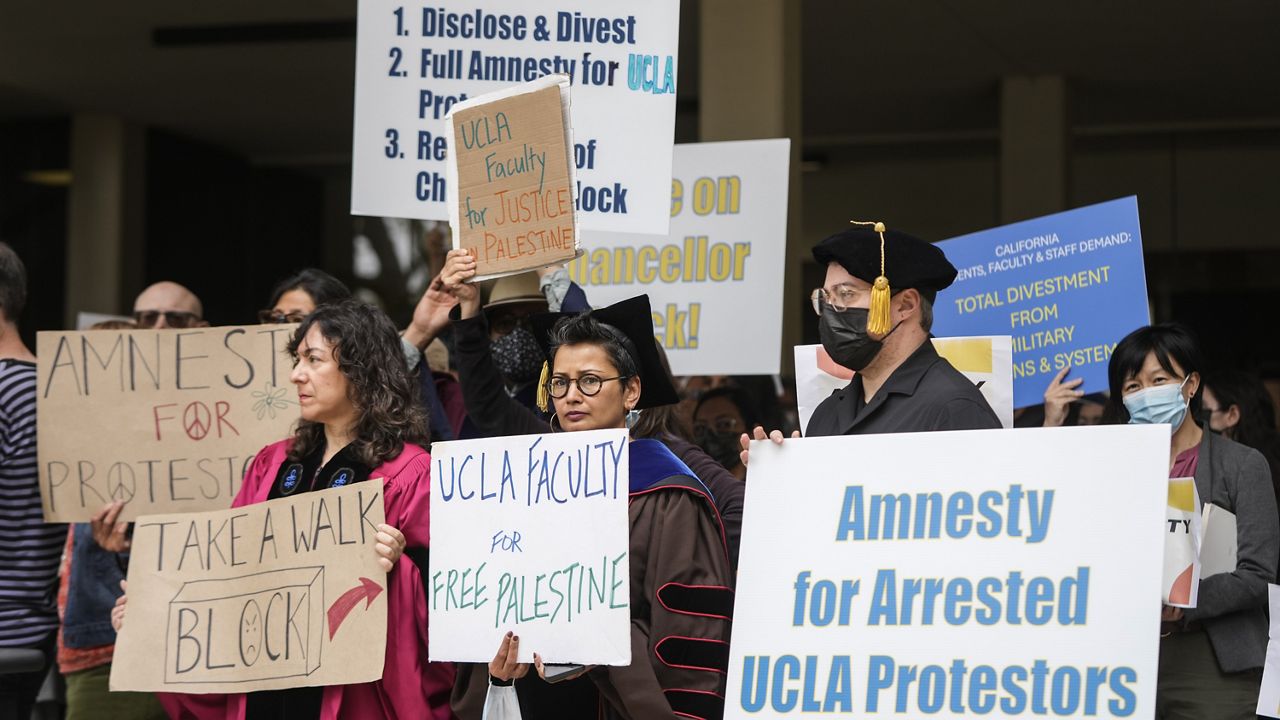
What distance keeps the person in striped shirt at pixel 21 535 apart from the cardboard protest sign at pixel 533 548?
1.72 meters

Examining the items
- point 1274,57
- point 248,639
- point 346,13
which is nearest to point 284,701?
point 248,639

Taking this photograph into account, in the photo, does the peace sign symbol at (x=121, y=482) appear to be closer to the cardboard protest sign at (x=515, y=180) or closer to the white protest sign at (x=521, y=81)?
the white protest sign at (x=521, y=81)

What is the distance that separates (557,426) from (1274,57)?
8.62 m

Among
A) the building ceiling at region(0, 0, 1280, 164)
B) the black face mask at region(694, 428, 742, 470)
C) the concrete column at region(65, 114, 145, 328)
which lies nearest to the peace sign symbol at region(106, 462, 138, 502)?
the black face mask at region(694, 428, 742, 470)

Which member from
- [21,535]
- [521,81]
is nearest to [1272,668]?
[521,81]

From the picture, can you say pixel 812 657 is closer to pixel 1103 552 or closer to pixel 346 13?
pixel 1103 552

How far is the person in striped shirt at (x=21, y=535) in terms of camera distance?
4.49 metres

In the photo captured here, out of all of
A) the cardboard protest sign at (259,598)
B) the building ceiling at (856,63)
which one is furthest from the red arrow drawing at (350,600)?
the building ceiling at (856,63)

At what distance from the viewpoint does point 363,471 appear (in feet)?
12.9

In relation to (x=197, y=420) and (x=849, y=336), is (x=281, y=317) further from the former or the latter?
(x=849, y=336)

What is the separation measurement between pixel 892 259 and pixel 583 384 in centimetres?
81

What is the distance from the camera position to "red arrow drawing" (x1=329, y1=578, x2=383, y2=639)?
3.70m

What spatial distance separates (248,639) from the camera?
12.8ft

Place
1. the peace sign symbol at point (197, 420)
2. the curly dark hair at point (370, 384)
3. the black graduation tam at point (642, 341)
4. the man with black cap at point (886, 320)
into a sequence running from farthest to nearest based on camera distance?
the peace sign symbol at point (197, 420), the curly dark hair at point (370, 384), the black graduation tam at point (642, 341), the man with black cap at point (886, 320)
